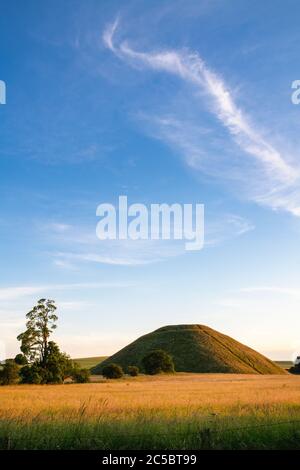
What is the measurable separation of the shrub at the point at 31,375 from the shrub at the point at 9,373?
2.62 ft

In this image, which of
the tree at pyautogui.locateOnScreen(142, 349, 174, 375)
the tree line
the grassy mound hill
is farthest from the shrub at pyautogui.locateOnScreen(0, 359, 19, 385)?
the grassy mound hill

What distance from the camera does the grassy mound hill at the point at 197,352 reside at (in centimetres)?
12669

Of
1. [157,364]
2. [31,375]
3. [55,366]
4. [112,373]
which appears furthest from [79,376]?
[157,364]

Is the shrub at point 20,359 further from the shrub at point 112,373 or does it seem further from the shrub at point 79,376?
the shrub at point 112,373

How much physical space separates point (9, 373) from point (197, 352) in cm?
7672

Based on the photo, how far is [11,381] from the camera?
65.8 metres

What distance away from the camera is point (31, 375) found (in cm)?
6538

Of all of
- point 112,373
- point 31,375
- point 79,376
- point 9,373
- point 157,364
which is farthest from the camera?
point 157,364

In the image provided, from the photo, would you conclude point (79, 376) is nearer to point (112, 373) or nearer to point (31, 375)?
point (31, 375)

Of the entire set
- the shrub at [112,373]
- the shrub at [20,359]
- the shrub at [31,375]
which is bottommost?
the shrub at [112,373]

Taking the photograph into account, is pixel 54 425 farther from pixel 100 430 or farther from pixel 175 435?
pixel 175 435

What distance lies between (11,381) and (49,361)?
18.4 ft

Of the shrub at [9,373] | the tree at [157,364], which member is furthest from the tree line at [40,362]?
the tree at [157,364]
